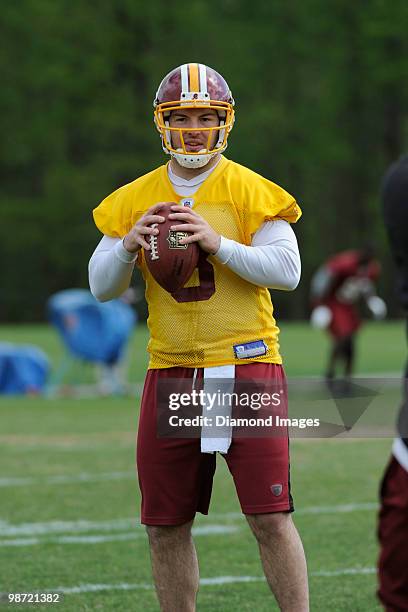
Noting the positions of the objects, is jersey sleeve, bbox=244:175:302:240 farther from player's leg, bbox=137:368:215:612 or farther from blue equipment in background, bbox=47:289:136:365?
→ blue equipment in background, bbox=47:289:136:365

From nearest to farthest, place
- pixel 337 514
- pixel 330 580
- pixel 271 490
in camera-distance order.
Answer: pixel 271 490, pixel 330 580, pixel 337 514

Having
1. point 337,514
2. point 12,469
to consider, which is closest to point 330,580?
point 337,514

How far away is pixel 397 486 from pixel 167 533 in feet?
3.56

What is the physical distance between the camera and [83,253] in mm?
40125

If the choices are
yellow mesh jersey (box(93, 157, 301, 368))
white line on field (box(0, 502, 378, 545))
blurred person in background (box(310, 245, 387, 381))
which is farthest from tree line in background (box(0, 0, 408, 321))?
yellow mesh jersey (box(93, 157, 301, 368))

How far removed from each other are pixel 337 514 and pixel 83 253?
33.9 meters

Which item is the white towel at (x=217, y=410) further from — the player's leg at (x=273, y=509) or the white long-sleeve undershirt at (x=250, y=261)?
the white long-sleeve undershirt at (x=250, y=261)

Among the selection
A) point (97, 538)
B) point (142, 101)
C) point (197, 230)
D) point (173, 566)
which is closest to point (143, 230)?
point (197, 230)

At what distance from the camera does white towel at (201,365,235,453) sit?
3.62 meters

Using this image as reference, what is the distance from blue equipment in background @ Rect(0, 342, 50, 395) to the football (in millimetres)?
10767

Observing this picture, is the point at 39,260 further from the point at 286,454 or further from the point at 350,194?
the point at 286,454

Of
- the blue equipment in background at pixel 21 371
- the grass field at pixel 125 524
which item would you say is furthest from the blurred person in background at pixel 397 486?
the blue equipment in background at pixel 21 371

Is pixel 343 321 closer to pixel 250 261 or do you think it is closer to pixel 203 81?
pixel 203 81

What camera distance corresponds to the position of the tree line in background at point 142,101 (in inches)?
1550
